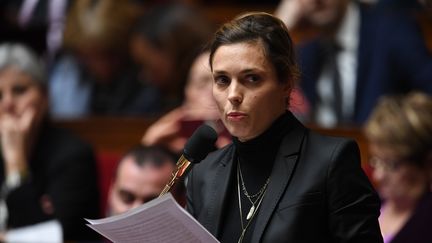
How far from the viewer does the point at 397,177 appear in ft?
6.50

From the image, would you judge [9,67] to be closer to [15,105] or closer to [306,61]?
[15,105]

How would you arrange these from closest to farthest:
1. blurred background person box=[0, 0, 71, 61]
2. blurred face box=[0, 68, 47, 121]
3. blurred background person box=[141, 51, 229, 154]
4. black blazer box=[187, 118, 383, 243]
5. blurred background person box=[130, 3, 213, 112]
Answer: black blazer box=[187, 118, 383, 243]
blurred background person box=[141, 51, 229, 154]
blurred face box=[0, 68, 47, 121]
blurred background person box=[130, 3, 213, 112]
blurred background person box=[0, 0, 71, 61]

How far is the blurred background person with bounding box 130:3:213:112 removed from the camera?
2.74 m

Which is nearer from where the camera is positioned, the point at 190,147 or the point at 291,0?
the point at 190,147

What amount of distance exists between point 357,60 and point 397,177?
0.65 m

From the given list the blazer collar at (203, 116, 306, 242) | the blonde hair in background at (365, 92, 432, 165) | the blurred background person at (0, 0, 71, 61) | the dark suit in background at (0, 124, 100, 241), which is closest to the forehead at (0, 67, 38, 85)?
the dark suit in background at (0, 124, 100, 241)

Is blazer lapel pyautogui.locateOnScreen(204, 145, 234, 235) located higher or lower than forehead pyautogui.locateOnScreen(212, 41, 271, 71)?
lower

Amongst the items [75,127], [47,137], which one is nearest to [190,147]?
[47,137]

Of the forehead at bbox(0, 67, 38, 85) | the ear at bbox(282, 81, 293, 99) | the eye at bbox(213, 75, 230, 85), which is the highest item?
the eye at bbox(213, 75, 230, 85)

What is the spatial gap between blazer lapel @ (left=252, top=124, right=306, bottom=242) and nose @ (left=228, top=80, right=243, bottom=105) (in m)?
0.08

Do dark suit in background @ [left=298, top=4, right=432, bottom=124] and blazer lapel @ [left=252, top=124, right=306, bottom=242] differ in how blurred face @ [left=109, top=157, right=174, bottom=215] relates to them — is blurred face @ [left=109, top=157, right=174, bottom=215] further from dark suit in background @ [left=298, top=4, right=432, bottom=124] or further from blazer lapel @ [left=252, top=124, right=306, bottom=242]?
blazer lapel @ [left=252, top=124, right=306, bottom=242]

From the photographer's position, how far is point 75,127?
107 inches

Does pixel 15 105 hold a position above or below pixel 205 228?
below

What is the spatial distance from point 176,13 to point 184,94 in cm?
24
